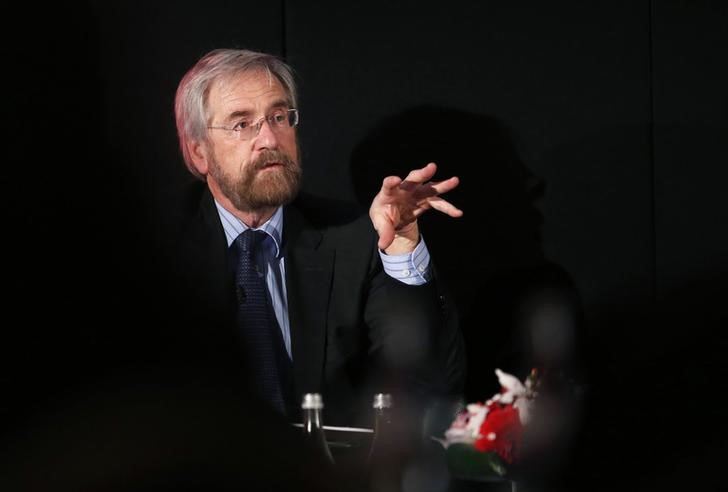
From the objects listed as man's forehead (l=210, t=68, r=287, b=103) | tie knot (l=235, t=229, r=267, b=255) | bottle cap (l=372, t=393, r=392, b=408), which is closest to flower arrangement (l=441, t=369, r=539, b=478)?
bottle cap (l=372, t=393, r=392, b=408)

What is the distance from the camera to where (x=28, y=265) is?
276cm

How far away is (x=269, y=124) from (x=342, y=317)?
0.50 meters

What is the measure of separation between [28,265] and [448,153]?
3.69 feet

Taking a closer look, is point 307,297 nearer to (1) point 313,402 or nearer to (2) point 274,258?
(2) point 274,258

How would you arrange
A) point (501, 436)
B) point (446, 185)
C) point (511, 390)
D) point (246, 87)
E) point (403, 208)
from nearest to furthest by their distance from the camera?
1. point (501, 436)
2. point (511, 390)
3. point (446, 185)
4. point (403, 208)
5. point (246, 87)

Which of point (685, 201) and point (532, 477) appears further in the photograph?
point (685, 201)

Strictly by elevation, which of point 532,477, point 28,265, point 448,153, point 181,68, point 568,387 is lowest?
point 532,477

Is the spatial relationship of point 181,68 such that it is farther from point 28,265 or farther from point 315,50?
point 28,265

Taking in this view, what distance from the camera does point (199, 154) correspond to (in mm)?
2674

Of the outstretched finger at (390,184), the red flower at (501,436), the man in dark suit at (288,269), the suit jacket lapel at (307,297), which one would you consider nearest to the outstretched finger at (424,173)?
the outstretched finger at (390,184)

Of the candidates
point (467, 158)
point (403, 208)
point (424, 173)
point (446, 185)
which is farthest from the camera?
point (467, 158)

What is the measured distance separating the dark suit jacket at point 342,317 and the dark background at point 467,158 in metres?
0.15

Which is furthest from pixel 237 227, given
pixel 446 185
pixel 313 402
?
pixel 313 402

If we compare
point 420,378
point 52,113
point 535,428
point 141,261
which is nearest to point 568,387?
point 535,428
